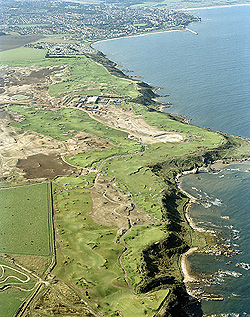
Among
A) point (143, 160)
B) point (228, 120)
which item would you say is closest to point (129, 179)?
point (143, 160)

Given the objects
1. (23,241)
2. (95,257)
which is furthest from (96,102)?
(95,257)

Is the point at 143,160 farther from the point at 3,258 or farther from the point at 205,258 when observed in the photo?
the point at 3,258

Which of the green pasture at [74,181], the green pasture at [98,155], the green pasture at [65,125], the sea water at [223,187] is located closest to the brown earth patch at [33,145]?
the green pasture at [65,125]

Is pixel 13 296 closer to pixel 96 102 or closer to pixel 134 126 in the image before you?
pixel 134 126

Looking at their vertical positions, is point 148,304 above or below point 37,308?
above

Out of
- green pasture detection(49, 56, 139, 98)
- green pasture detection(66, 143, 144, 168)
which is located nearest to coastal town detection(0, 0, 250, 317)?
green pasture detection(66, 143, 144, 168)

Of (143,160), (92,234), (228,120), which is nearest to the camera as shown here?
(92,234)

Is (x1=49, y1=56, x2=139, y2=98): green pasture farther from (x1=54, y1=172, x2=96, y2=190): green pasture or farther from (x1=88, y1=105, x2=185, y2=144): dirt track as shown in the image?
(x1=54, y1=172, x2=96, y2=190): green pasture

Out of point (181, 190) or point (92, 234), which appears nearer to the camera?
point (92, 234)
